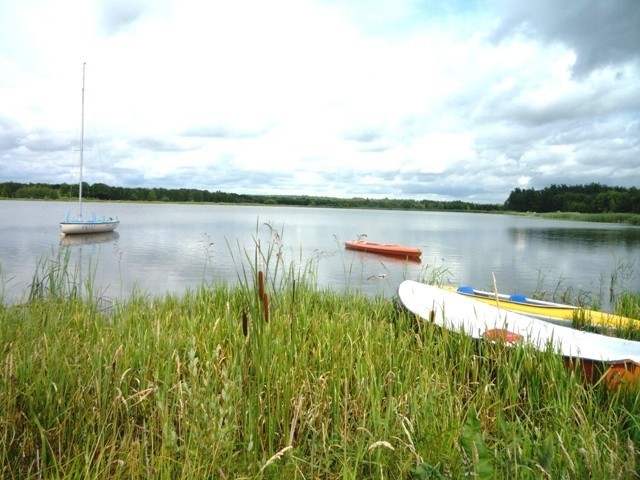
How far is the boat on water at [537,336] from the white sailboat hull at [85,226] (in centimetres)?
2778

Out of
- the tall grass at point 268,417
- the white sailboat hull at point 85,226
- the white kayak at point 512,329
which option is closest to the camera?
the tall grass at point 268,417

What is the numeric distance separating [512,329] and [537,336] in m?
1.08

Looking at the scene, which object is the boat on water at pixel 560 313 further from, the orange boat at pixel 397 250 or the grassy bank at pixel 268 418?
the orange boat at pixel 397 250

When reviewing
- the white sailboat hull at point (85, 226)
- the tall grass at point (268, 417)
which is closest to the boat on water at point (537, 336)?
the tall grass at point (268, 417)

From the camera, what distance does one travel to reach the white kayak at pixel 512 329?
393cm

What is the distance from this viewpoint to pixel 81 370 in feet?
9.23

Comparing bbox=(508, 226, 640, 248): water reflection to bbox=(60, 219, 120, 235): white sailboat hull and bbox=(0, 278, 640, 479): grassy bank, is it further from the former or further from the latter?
bbox=(0, 278, 640, 479): grassy bank

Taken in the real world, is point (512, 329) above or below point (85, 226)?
above

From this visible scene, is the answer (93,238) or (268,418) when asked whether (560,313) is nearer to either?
(268,418)

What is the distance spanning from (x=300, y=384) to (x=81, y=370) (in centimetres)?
139

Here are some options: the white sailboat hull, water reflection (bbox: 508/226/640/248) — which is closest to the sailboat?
the white sailboat hull

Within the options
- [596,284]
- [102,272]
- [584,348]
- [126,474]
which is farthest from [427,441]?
[596,284]

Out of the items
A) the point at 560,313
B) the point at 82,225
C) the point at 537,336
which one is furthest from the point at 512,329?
the point at 82,225

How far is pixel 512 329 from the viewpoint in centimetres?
554
